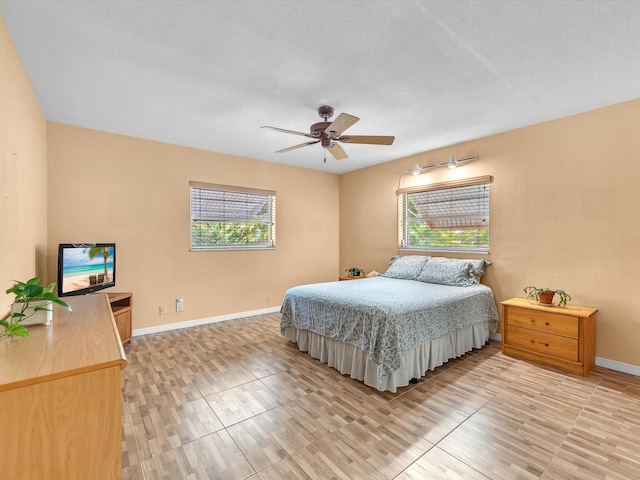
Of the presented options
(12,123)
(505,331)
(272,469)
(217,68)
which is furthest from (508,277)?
(12,123)

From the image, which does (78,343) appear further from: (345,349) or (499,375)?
(499,375)

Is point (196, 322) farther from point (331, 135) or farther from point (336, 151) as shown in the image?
point (331, 135)

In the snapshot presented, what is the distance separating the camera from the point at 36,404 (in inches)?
39.7

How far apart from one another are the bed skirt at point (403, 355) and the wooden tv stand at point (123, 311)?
1.82 meters

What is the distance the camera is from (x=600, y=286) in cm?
296

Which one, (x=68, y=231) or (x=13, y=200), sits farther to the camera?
(x=68, y=231)

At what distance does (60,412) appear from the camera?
3.42 ft

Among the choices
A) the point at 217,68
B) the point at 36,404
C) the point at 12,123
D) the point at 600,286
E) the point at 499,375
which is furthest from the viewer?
the point at 600,286

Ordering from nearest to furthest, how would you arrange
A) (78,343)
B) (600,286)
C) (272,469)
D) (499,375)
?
(78,343) → (272,469) → (499,375) → (600,286)

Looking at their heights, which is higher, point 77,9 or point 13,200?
point 77,9

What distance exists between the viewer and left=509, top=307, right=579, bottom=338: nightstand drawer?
2799 millimetres

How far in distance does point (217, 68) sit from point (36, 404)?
2223 millimetres

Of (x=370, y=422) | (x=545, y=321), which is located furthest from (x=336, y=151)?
(x=545, y=321)

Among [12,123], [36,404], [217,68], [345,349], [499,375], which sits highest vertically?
[217,68]
